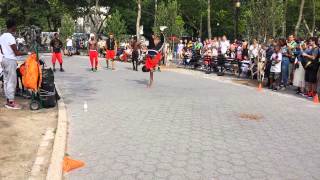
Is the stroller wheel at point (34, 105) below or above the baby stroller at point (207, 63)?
below

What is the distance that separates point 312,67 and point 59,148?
963 cm

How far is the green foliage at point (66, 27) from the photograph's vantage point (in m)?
52.7

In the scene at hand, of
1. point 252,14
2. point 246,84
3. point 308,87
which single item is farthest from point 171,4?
point 308,87

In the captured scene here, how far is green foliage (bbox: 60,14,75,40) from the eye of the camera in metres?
52.7

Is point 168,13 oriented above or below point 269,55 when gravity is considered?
above

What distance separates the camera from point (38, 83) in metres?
10.9

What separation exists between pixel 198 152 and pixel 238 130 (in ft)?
6.47

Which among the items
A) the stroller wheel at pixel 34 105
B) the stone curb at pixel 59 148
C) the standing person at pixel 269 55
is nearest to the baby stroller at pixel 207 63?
the standing person at pixel 269 55

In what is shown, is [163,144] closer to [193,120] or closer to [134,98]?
[193,120]

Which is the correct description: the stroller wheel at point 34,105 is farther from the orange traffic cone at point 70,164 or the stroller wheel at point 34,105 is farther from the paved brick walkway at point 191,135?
the orange traffic cone at point 70,164

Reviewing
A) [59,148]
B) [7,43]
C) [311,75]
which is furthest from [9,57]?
[311,75]

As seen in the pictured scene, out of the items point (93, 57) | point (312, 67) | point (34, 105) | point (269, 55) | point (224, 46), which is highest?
point (224, 46)

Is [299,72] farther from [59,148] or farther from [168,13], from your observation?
[168,13]

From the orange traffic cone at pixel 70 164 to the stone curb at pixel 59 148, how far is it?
63mm
